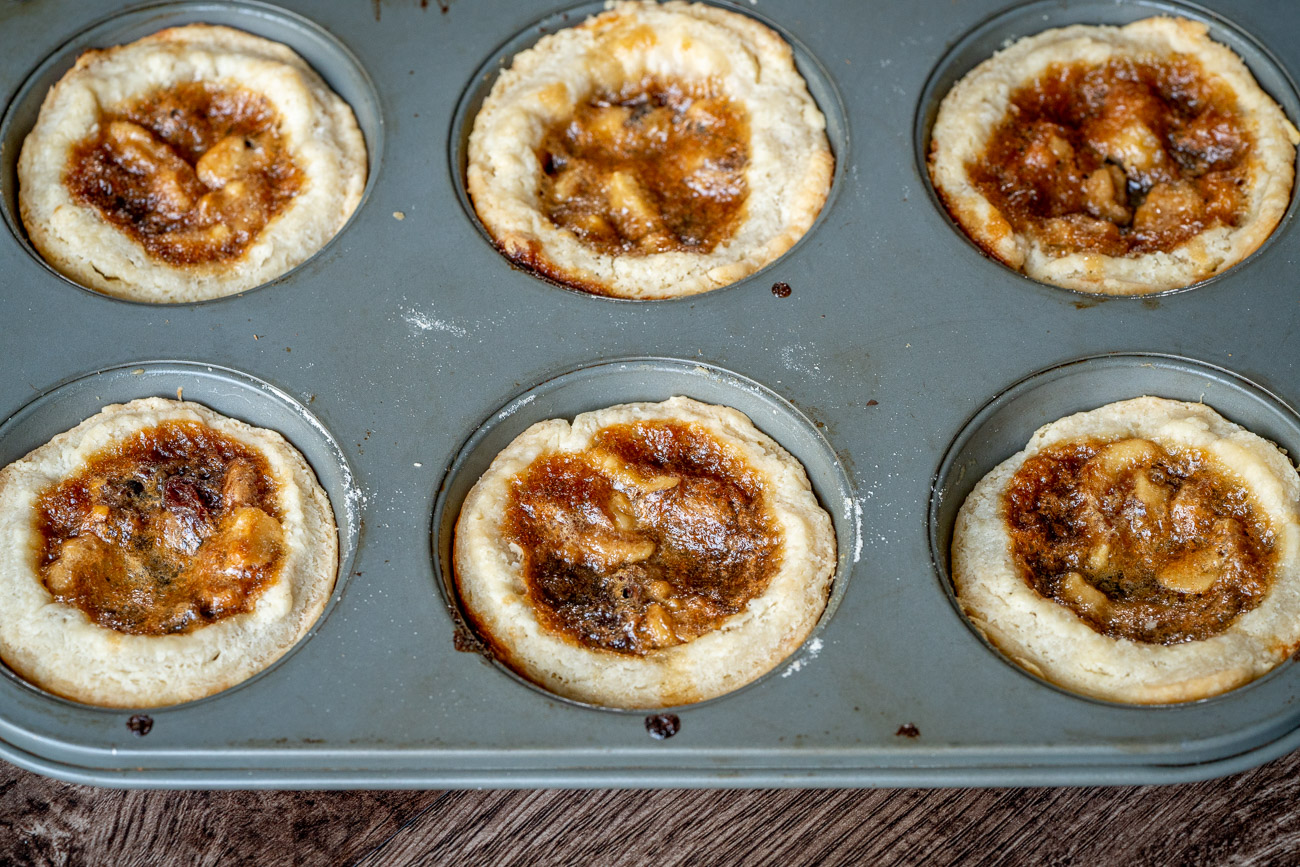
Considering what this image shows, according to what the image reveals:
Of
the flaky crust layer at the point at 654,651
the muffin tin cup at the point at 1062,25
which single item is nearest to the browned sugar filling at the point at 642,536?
the flaky crust layer at the point at 654,651

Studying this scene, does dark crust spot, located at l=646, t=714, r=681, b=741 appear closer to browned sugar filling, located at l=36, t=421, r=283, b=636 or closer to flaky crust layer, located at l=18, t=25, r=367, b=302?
browned sugar filling, located at l=36, t=421, r=283, b=636

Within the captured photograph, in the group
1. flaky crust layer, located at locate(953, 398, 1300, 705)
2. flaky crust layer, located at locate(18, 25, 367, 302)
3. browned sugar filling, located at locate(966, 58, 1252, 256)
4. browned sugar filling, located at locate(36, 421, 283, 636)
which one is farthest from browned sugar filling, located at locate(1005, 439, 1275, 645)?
flaky crust layer, located at locate(18, 25, 367, 302)

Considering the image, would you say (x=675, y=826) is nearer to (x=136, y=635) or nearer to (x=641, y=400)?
(x=641, y=400)

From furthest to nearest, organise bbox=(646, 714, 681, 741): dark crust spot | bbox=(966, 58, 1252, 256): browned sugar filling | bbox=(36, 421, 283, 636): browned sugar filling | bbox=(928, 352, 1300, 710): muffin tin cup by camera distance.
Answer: bbox=(966, 58, 1252, 256): browned sugar filling, bbox=(928, 352, 1300, 710): muffin tin cup, bbox=(36, 421, 283, 636): browned sugar filling, bbox=(646, 714, 681, 741): dark crust spot

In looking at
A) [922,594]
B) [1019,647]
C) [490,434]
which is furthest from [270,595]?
[1019,647]

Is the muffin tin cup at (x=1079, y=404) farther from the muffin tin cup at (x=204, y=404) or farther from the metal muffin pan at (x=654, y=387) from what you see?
the muffin tin cup at (x=204, y=404)

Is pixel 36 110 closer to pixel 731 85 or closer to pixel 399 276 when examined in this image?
pixel 399 276
